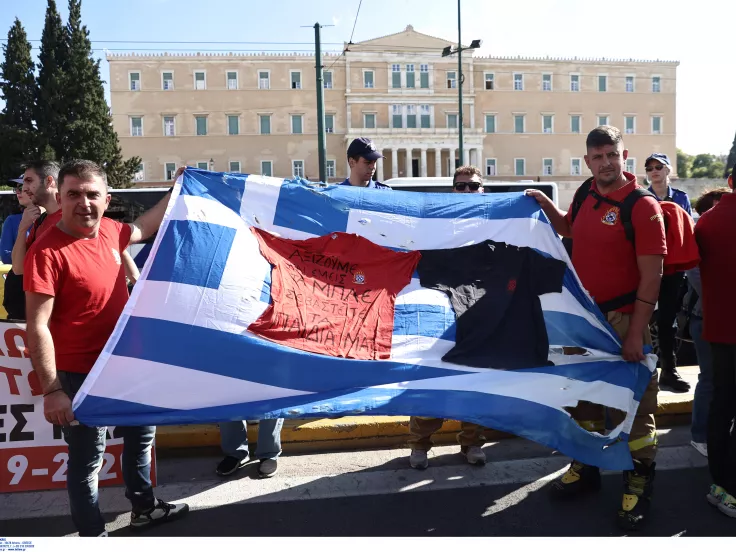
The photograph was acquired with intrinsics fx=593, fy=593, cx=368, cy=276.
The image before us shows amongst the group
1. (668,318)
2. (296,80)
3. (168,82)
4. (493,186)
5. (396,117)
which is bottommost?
(668,318)

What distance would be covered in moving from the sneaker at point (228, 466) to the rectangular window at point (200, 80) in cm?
5234

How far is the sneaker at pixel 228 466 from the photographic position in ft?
13.3

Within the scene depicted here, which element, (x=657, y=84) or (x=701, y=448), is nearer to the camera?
(x=701, y=448)

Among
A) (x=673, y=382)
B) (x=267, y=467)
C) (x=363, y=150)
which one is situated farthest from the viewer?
(x=673, y=382)

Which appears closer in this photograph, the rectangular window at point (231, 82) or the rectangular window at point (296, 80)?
the rectangular window at point (231, 82)

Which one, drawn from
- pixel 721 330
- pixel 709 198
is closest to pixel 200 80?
pixel 709 198

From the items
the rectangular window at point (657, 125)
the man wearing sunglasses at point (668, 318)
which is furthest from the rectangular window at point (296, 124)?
the man wearing sunglasses at point (668, 318)

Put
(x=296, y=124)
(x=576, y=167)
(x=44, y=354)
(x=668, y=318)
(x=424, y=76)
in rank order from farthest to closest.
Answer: (x=576, y=167)
(x=424, y=76)
(x=296, y=124)
(x=668, y=318)
(x=44, y=354)

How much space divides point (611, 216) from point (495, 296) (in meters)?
0.79

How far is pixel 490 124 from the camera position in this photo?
55594 millimetres

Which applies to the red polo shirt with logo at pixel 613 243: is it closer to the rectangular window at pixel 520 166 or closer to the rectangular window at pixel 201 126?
the rectangular window at pixel 201 126

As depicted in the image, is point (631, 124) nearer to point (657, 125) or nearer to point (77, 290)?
point (657, 125)

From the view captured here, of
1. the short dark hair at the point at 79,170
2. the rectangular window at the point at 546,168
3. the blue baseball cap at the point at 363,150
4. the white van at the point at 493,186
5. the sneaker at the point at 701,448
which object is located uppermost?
the rectangular window at the point at 546,168
